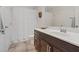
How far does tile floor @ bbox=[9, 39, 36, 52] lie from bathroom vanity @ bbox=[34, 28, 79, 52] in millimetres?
67

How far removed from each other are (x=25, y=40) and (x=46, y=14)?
0.51 m

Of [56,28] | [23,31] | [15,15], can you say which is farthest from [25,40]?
[56,28]

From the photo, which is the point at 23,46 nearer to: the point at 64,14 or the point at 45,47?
the point at 45,47

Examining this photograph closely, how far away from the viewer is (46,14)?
168cm

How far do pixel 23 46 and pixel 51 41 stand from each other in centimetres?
44

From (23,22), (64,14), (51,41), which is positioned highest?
(64,14)

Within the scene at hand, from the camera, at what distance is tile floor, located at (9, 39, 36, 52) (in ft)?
5.44

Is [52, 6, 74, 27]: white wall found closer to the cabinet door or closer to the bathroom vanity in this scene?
the bathroom vanity

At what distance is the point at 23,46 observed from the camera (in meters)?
1.69

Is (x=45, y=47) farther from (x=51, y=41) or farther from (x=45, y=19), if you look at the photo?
(x=45, y=19)

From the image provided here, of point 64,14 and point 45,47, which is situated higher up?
point 64,14

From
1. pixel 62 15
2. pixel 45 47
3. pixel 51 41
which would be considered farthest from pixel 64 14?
pixel 45 47

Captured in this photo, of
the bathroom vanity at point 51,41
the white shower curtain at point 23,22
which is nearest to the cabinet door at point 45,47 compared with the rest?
the bathroom vanity at point 51,41
